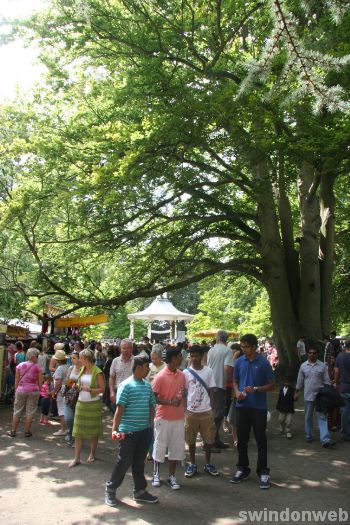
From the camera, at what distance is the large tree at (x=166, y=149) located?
32.4 feet

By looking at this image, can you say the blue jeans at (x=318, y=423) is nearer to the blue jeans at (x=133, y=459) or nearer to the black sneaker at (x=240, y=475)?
the black sneaker at (x=240, y=475)

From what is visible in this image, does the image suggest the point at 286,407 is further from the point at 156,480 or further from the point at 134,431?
the point at 134,431

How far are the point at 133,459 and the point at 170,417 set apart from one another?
73 centimetres

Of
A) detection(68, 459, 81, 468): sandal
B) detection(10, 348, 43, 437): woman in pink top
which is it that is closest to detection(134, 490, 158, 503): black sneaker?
detection(68, 459, 81, 468): sandal

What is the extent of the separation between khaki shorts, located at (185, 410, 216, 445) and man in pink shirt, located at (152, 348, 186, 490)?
1.39 feet

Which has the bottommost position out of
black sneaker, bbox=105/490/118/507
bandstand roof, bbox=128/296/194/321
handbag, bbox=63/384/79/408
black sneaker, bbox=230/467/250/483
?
black sneaker, bbox=105/490/118/507

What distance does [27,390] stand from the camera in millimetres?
8719

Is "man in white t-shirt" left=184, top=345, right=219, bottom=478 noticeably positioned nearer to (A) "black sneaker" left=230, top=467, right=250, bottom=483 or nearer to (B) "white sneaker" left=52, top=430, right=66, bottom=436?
(A) "black sneaker" left=230, top=467, right=250, bottom=483

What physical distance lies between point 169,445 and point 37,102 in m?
10.3

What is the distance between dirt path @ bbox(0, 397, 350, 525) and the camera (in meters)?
4.75

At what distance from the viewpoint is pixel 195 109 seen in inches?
396

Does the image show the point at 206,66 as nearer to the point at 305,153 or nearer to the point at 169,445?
the point at 305,153

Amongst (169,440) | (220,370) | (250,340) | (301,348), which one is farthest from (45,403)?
(301,348)

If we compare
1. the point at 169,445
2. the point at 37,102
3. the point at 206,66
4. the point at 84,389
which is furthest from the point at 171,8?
the point at 169,445
